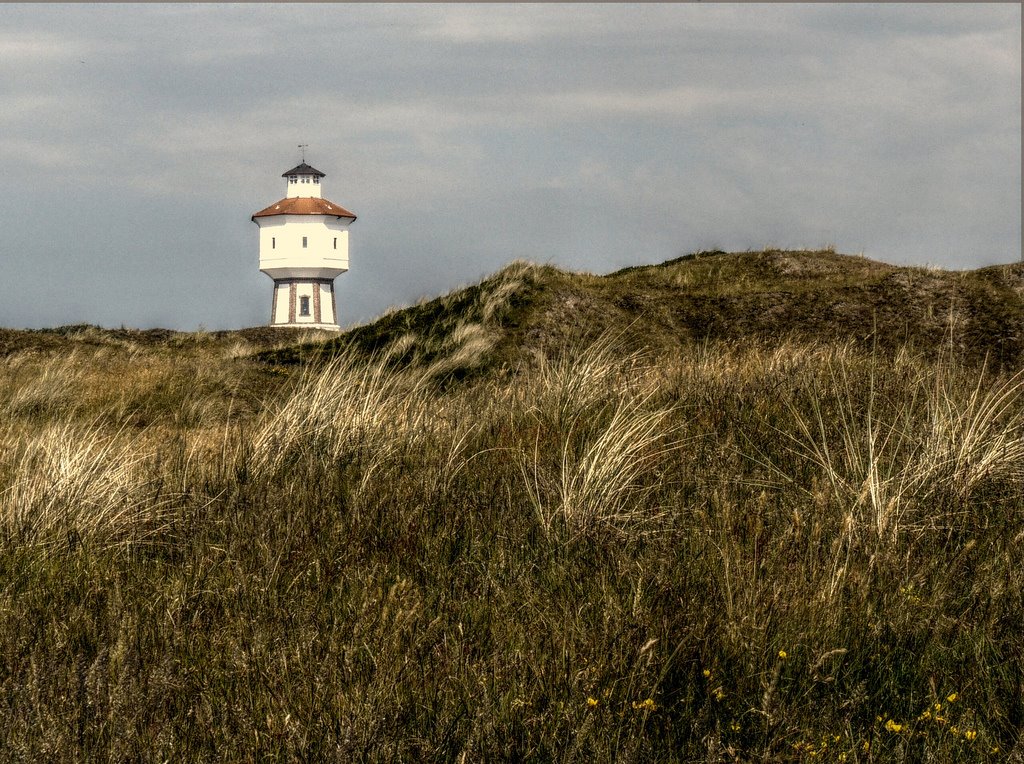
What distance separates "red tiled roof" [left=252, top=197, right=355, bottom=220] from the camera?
73.8 m

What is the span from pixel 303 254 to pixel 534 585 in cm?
7138

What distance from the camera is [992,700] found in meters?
3.06

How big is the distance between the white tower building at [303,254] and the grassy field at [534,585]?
6706 centimetres

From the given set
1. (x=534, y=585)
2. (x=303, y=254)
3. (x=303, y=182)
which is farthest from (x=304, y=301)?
(x=534, y=585)

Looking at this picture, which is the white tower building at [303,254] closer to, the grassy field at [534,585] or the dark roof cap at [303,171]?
the dark roof cap at [303,171]

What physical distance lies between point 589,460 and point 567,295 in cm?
864

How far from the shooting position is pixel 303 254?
73.2m

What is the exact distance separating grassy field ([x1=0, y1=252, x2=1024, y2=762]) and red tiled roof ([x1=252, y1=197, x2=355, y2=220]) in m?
67.8

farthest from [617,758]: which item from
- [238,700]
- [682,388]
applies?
[682,388]

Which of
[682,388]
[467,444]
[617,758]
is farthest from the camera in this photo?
[682,388]

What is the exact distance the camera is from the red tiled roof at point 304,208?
73.8 m

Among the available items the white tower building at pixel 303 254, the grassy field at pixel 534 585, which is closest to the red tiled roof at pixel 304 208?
the white tower building at pixel 303 254

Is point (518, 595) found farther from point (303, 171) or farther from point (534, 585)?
point (303, 171)

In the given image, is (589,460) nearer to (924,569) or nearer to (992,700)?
(924,569)
